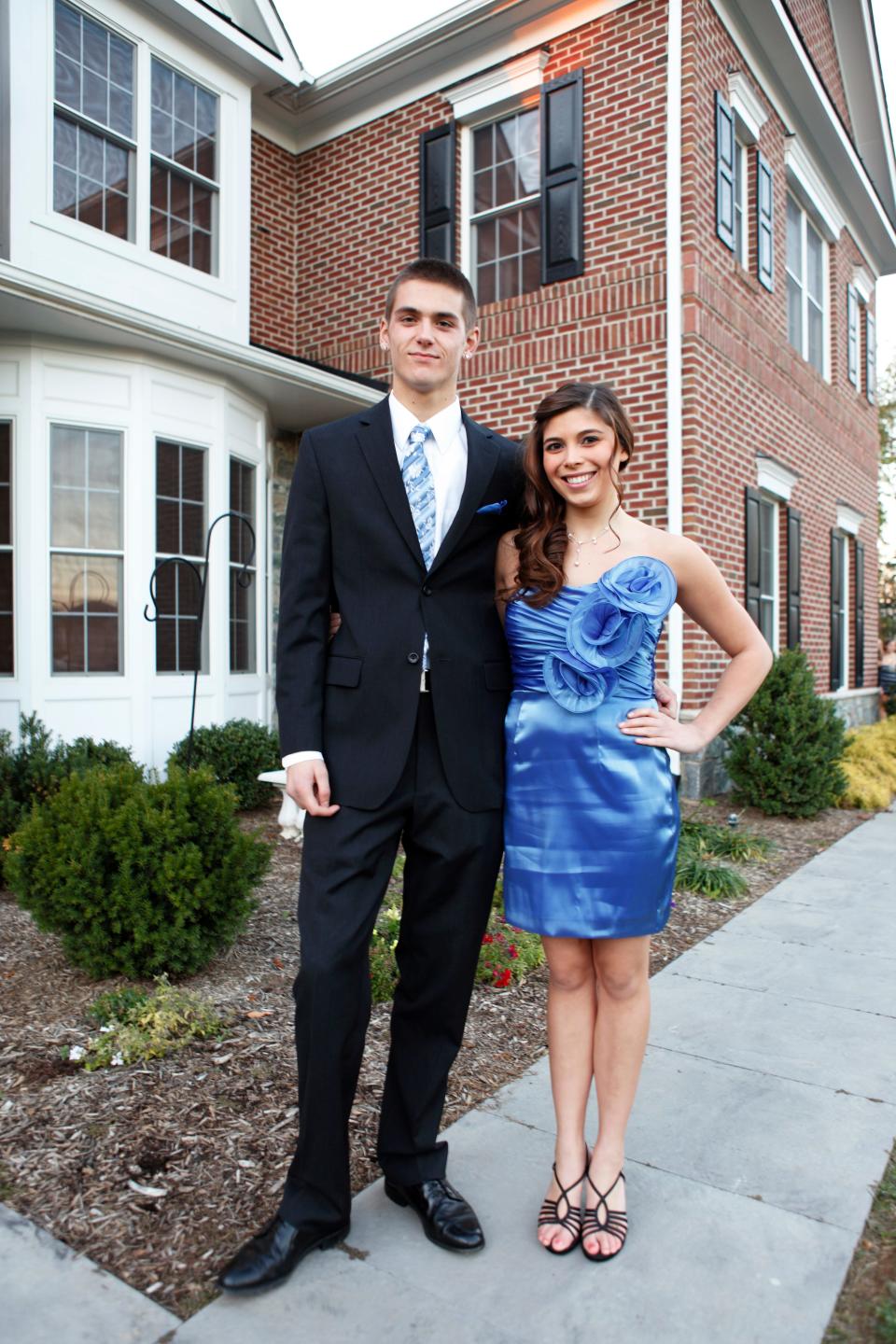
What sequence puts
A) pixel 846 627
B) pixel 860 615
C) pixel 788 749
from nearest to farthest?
pixel 788 749
pixel 846 627
pixel 860 615

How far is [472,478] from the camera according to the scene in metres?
2.26

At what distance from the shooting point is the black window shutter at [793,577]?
31.8ft

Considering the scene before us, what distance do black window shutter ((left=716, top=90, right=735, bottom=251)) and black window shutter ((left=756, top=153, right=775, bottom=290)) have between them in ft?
2.39

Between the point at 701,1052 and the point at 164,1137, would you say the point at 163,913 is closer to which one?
the point at 164,1137

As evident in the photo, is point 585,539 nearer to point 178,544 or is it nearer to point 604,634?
point 604,634

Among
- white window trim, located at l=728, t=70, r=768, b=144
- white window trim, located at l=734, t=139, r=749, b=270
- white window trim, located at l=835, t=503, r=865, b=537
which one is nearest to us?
white window trim, located at l=728, t=70, r=768, b=144

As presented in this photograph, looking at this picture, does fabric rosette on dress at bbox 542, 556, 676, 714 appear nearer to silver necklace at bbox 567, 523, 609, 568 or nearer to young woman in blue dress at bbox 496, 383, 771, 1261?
young woman in blue dress at bbox 496, 383, 771, 1261

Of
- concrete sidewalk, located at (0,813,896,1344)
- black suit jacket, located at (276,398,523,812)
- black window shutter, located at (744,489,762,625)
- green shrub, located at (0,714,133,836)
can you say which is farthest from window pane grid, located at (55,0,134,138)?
concrete sidewalk, located at (0,813,896,1344)

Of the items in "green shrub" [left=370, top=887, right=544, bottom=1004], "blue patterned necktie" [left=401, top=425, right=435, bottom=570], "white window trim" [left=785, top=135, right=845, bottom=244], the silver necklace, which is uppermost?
"white window trim" [left=785, top=135, right=845, bottom=244]

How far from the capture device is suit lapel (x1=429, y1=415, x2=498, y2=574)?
220 cm

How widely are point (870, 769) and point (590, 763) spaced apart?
7.65 m

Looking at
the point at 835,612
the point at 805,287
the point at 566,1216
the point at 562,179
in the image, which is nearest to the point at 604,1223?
the point at 566,1216

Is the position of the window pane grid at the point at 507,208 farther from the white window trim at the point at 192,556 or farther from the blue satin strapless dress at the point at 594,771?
the blue satin strapless dress at the point at 594,771

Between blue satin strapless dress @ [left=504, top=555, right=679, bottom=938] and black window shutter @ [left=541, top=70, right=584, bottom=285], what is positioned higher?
black window shutter @ [left=541, top=70, right=584, bottom=285]
